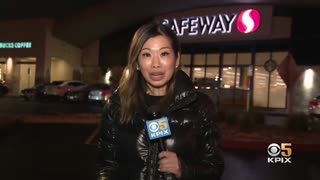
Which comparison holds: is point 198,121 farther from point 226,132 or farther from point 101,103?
point 101,103

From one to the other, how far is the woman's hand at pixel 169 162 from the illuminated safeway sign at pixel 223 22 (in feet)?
91.3

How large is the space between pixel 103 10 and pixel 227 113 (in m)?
20.9

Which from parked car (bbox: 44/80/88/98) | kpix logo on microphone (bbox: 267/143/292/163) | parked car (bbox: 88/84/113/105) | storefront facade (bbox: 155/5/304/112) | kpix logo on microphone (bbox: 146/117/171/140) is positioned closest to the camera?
kpix logo on microphone (bbox: 146/117/171/140)

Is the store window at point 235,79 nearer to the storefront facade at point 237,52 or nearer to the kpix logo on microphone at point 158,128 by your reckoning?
the storefront facade at point 237,52

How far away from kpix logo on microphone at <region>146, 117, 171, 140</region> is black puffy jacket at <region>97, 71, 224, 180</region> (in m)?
0.10

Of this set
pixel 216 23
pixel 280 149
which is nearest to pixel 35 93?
pixel 216 23

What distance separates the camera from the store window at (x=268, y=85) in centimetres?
3033

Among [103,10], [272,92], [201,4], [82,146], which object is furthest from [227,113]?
[103,10]

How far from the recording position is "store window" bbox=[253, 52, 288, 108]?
30328 mm

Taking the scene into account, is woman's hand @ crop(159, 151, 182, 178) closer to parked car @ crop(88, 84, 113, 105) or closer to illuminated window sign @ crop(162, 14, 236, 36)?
parked car @ crop(88, 84, 113, 105)

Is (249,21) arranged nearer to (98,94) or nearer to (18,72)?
(98,94)

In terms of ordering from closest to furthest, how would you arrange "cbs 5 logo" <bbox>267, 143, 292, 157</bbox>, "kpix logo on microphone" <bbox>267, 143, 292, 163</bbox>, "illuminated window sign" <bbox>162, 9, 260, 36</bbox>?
"kpix logo on microphone" <bbox>267, 143, 292, 163</bbox> < "cbs 5 logo" <bbox>267, 143, 292, 157</bbox> < "illuminated window sign" <bbox>162, 9, 260, 36</bbox>

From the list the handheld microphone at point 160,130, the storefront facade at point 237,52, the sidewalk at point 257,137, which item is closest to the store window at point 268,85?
the storefront facade at point 237,52

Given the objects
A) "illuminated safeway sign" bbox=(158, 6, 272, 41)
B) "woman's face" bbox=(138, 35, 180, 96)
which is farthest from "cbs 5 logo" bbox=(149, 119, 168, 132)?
"illuminated safeway sign" bbox=(158, 6, 272, 41)
